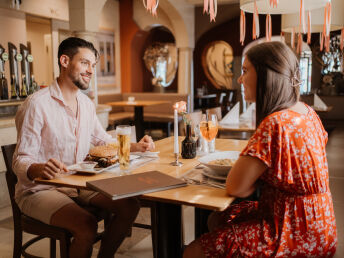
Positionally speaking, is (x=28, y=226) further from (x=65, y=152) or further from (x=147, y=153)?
(x=147, y=153)

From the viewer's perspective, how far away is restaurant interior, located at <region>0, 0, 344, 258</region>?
270 cm

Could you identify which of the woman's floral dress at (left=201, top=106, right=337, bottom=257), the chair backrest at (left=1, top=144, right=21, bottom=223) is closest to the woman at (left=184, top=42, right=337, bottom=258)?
the woman's floral dress at (left=201, top=106, right=337, bottom=257)

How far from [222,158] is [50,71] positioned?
682cm

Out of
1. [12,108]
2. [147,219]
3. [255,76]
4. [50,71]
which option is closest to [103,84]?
[50,71]

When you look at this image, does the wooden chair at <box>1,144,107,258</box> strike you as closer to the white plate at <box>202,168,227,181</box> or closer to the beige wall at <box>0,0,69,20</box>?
the white plate at <box>202,168,227,181</box>

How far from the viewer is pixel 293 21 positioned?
129 inches

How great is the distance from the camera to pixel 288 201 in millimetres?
1324

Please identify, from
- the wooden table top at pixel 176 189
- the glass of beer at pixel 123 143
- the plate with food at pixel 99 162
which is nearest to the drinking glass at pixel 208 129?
the wooden table top at pixel 176 189

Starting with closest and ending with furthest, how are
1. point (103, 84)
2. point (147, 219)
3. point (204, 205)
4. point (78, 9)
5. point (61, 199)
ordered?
point (204, 205)
point (61, 199)
point (147, 219)
point (78, 9)
point (103, 84)

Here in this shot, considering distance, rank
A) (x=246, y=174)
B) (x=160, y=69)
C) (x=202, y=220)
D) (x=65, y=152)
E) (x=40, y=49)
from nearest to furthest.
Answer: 1. (x=246, y=174)
2. (x=65, y=152)
3. (x=202, y=220)
4. (x=40, y=49)
5. (x=160, y=69)

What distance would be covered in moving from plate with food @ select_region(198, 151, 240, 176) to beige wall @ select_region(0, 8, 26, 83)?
5.65 m

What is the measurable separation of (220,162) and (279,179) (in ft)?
1.18

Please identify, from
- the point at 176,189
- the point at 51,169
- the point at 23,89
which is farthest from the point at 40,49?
the point at 176,189

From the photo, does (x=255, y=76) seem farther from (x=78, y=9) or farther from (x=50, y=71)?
(x=50, y=71)
